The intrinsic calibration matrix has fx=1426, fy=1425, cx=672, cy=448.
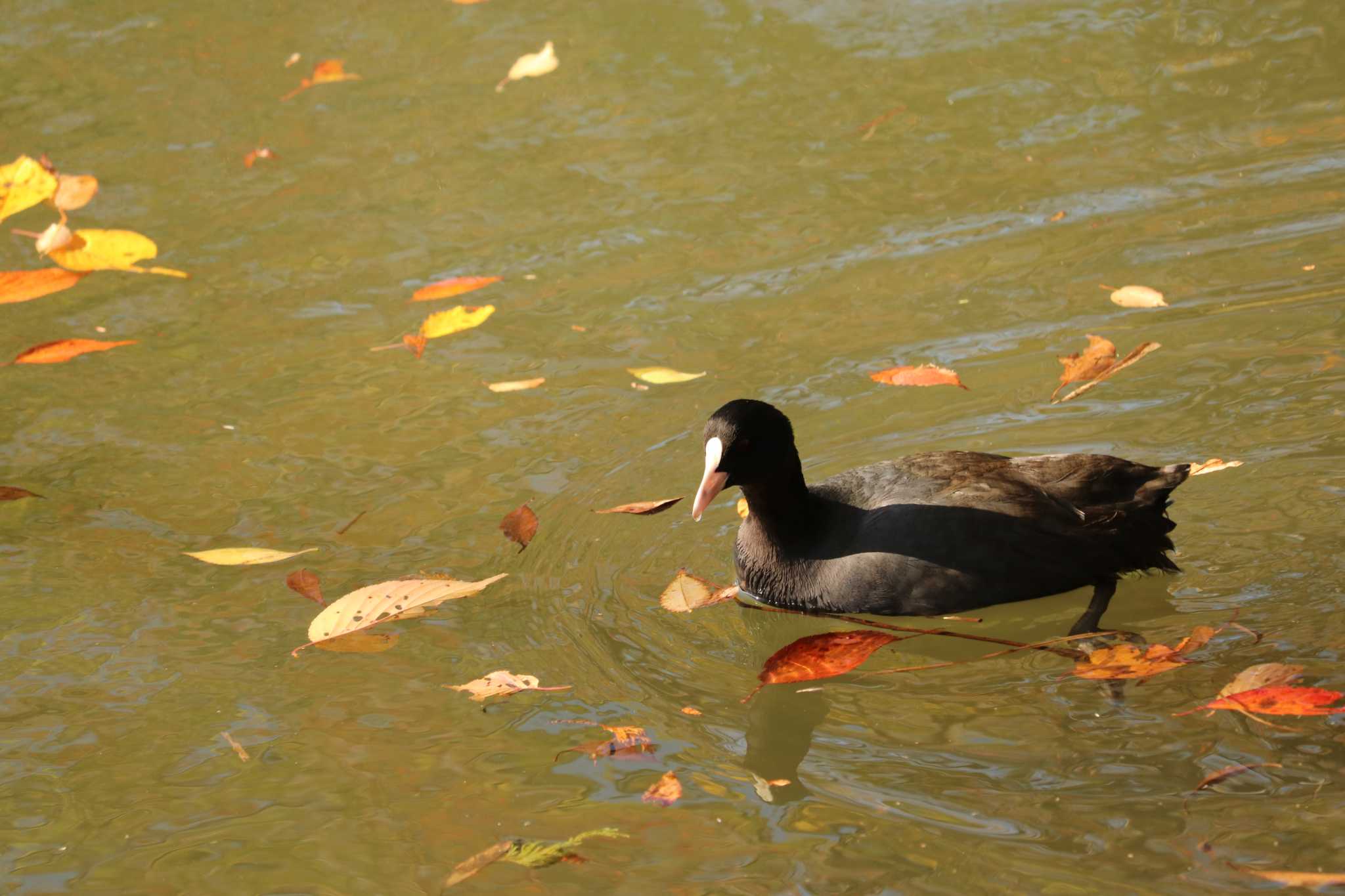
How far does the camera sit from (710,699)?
4.14 meters

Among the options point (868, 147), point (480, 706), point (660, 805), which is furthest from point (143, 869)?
point (868, 147)

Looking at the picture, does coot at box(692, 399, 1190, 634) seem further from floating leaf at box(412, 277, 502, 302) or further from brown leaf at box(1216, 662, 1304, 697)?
floating leaf at box(412, 277, 502, 302)

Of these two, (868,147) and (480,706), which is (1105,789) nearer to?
(480,706)

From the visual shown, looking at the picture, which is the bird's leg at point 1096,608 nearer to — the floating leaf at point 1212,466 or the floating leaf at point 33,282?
the floating leaf at point 1212,466

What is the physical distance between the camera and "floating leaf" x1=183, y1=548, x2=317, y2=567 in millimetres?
5043

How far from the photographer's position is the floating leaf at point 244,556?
16.5 feet

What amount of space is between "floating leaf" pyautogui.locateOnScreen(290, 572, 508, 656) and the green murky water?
0.26ft

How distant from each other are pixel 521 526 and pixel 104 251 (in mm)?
3789

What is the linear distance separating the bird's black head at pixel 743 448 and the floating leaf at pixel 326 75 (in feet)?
18.9

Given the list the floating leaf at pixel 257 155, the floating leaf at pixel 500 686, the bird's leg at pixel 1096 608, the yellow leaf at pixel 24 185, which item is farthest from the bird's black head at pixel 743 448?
the yellow leaf at pixel 24 185

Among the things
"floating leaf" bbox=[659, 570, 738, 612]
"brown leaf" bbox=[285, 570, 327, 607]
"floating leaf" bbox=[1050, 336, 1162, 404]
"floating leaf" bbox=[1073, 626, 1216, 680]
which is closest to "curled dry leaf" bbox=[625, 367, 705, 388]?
"floating leaf" bbox=[659, 570, 738, 612]

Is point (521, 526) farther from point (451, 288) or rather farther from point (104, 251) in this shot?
point (104, 251)

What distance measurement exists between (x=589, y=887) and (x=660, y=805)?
0.34 metres

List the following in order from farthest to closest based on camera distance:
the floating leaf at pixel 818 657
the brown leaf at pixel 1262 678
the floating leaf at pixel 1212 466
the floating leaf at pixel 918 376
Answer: the floating leaf at pixel 918 376 → the floating leaf at pixel 1212 466 → the floating leaf at pixel 818 657 → the brown leaf at pixel 1262 678
